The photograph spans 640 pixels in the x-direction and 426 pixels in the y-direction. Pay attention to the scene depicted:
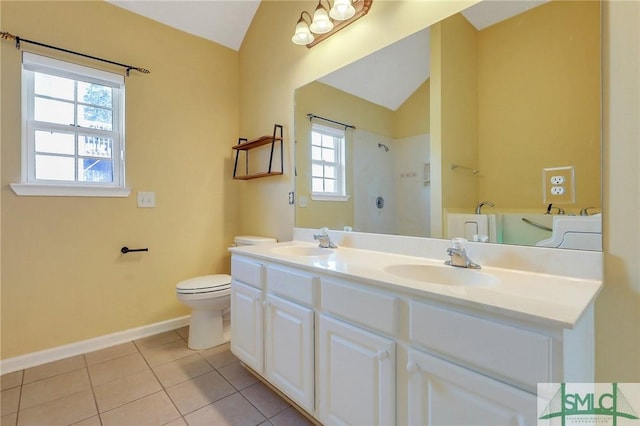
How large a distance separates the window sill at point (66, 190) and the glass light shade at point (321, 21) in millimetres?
1847

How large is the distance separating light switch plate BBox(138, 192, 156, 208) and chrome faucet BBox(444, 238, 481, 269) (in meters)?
2.29

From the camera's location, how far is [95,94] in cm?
223

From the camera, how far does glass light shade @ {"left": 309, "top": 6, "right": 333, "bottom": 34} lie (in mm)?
1841

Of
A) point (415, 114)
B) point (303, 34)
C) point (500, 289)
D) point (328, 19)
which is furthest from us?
point (303, 34)

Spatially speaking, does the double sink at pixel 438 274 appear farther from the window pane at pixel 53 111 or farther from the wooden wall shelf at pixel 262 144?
the window pane at pixel 53 111

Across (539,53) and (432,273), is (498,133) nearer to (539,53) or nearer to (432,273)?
(539,53)

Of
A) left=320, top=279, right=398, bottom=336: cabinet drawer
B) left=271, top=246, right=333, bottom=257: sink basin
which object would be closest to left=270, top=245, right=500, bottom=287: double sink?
left=320, top=279, right=398, bottom=336: cabinet drawer

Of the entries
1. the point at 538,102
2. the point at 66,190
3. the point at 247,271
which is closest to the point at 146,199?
the point at 66,190

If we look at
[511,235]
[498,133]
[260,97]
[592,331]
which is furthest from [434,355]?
[260,97]

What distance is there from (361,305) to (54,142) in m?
2.40

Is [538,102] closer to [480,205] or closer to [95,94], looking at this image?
[480,205]

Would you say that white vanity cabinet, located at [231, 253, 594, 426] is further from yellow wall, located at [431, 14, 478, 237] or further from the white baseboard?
the white baseboard

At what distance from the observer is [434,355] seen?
91 cm

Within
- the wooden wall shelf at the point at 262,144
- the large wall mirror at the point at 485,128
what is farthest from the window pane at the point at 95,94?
the large wall mirror at the point at 485,128
